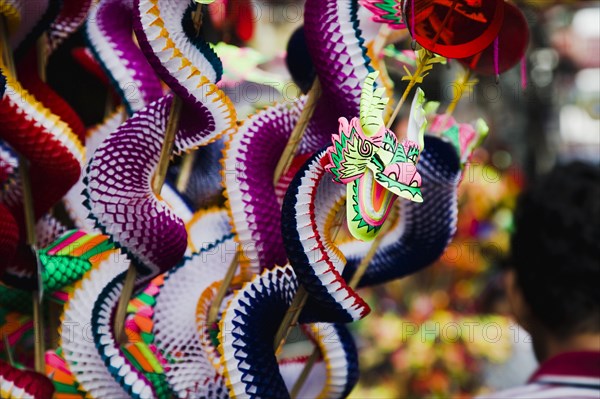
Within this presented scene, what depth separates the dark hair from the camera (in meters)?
0.88

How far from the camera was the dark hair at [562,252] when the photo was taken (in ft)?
2.90

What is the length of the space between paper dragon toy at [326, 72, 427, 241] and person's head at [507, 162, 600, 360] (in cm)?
51

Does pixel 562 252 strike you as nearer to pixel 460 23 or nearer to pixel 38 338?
pixel 460 23

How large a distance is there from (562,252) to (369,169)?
0.53 meters

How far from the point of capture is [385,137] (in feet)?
1.57

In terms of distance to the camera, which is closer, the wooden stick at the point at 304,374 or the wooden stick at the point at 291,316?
the wooden stick at the point at 291,316

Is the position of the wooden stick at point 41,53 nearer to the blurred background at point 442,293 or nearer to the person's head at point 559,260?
the blurred background at point 442,293

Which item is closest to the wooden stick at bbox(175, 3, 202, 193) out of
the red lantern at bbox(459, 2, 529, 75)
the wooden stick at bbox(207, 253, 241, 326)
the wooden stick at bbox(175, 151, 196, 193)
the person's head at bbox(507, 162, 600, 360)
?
the wooden stick at bbox(175, 151, 196, 193)

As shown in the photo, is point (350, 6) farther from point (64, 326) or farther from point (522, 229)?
point (522, 229)

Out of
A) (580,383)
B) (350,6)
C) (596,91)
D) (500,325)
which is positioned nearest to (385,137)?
(350,6)

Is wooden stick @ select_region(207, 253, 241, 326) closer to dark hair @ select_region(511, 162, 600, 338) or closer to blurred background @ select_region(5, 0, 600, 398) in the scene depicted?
blurred background @ select_region(5, 0, 600, 398)

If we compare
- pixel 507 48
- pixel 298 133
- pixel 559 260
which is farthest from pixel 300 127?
pixel 559 260

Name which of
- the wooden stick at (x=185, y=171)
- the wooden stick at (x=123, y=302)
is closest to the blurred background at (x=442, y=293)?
the wooden stick at (x=185, y=171)

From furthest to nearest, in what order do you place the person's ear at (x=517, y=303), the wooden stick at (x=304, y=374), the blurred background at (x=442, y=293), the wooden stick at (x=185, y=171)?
the blurred background at (x=442, y=293), the person's ear at (x=517, y=303), the wooden stick at (x=185, y=171), the wooden stick at (x=304, y=374)
